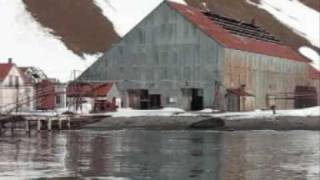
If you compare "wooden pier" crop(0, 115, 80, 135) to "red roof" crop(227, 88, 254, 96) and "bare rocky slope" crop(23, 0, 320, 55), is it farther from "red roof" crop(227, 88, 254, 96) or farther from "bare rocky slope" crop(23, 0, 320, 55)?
"bare rocky slope" crop(23, 0, 320, 55)

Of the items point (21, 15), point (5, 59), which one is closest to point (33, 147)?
point (5, 59)

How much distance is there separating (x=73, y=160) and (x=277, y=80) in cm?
7186

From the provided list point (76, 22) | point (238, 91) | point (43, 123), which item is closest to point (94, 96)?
point (238, 91)

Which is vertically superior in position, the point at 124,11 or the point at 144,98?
the point at 124,11

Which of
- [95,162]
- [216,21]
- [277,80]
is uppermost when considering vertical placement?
[216,21]

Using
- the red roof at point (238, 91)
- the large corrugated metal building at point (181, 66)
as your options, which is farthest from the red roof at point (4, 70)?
the red roof at point (238, 91)

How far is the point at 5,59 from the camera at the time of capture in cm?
13300

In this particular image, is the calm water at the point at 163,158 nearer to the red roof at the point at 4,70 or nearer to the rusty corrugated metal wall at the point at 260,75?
the rusty corrugated metal wall at the point at 260,75

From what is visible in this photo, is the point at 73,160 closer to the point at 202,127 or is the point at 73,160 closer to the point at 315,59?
the point at 202,127

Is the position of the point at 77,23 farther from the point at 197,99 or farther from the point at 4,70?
the point at 197,99

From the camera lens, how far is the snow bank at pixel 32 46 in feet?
441

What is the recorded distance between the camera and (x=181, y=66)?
9244 cm

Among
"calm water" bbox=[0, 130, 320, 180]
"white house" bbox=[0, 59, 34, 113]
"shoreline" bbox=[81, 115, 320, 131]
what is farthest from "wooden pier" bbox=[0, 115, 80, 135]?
"white house" bbox=[0, 59, 34, 113]

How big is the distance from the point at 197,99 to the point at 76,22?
69.0 metres
